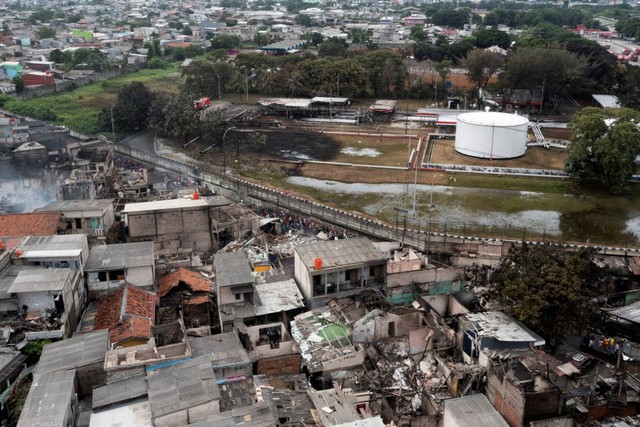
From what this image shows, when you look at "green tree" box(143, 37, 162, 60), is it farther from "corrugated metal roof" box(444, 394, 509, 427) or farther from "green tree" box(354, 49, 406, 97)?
"corrugated metal roof" box(444, 394, 509, 427)

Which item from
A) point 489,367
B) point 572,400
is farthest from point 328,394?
point 572,400

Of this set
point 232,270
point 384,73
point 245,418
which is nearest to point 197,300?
point 232,270

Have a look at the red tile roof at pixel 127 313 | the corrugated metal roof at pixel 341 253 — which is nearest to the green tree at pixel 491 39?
the corrugated metal roof at pixel 341 253

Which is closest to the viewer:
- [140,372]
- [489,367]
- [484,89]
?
[140,372]

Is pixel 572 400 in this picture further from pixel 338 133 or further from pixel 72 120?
pixel 72 120

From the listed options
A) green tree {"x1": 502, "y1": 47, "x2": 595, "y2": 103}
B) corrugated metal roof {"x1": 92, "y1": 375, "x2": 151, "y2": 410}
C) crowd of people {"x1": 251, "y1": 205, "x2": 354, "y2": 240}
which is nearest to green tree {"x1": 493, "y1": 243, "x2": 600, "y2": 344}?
crowd of people {"x1": 251, "y1": 205, "x2": 354, "y2": 240}

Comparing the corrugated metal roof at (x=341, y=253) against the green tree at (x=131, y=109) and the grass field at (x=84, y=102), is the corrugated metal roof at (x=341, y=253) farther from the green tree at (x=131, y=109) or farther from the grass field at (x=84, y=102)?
the grass field at (x=84, y=102)
